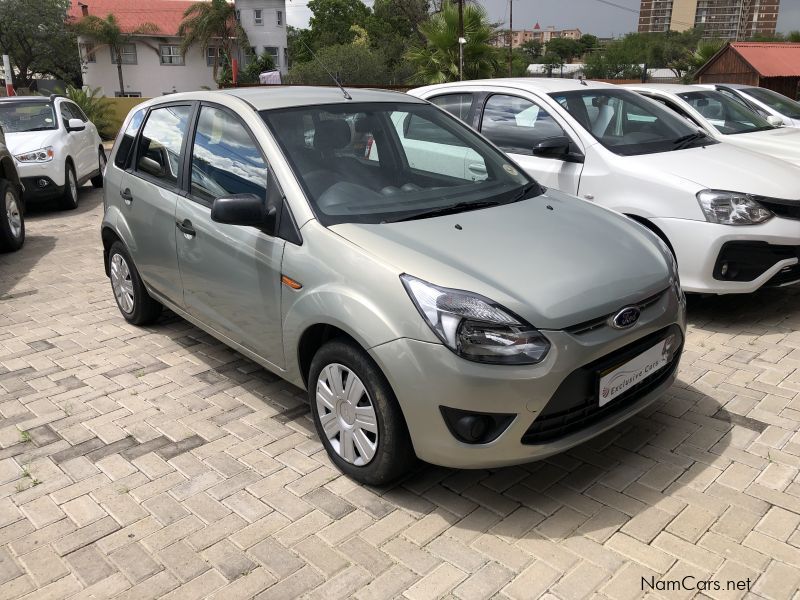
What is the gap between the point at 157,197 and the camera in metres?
4.56

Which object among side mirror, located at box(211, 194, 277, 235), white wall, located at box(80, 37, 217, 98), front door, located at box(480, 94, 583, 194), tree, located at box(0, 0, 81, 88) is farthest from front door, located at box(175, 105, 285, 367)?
tree, located at box(0, 0, 81, 88)

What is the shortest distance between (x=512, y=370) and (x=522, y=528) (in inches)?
28.1

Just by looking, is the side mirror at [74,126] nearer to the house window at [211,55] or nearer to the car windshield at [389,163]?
the car windshield at [389,163]

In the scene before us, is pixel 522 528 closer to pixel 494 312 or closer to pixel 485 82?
pixel 494 312

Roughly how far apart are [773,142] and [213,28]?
48191 mm

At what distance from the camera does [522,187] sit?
411 cm

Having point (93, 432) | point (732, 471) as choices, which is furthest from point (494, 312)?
point (93, 432)

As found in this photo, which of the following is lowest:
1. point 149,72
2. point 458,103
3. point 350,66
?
point 458,103

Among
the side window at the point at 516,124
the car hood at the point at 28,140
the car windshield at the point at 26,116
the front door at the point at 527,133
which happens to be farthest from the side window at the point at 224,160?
the car windshield at the point at 26,116

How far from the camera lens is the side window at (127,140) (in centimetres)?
511

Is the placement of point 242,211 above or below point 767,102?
below

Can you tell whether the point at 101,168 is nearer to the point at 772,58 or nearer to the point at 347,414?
the point at 347,414

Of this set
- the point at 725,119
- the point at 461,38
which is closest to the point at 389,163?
the point at 725,119

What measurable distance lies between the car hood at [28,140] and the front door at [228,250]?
720 centimetres
